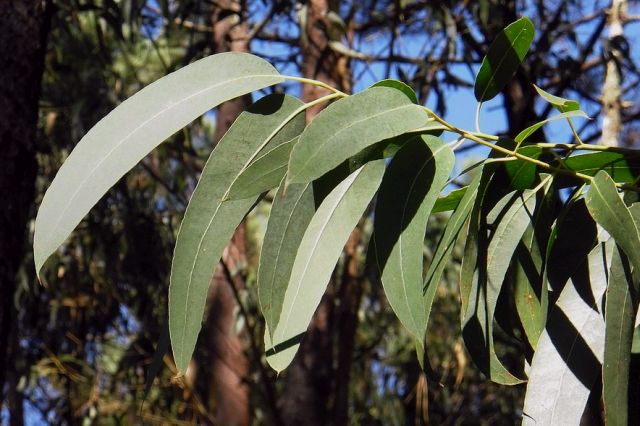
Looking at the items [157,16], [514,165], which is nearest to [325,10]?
[157,16]

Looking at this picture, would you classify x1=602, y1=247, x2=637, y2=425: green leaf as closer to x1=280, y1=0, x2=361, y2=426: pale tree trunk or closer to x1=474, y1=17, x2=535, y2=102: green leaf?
x1=474, y1=17, x2=535, y2=102: green leaf

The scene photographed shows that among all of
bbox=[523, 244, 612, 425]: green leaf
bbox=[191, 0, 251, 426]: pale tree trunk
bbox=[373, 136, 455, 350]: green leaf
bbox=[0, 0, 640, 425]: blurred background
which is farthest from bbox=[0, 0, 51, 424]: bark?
bbox=[191, 0, 251, 426]: pale tree trunk

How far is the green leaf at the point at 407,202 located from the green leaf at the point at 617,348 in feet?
0.60

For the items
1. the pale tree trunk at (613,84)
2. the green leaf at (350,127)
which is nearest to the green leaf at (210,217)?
the green leaf at (350,127)

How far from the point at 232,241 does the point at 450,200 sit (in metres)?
2.41

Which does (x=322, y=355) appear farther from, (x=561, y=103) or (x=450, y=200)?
(x=561, y=103)

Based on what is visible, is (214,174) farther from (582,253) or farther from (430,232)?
(430,232)

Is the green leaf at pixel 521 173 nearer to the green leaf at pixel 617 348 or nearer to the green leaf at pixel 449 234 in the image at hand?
the green leaf at pixel 449 234

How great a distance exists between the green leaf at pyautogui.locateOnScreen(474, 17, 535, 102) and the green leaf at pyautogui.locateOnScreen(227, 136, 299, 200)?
8.2 inches

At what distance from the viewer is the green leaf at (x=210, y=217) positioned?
36.8 inches

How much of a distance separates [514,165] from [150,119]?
387mm

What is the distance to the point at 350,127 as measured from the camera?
865mm

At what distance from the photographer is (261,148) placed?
0.96m

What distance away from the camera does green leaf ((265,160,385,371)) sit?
3.11ft
